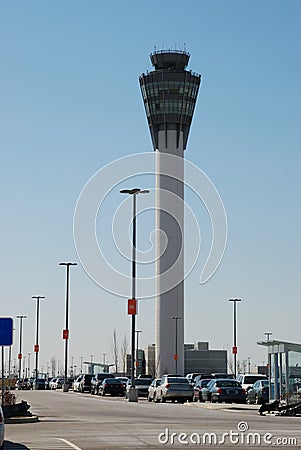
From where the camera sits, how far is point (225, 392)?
47500mm

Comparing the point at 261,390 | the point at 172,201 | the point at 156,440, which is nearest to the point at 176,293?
the point at 172,201

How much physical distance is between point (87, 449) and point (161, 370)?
335ft

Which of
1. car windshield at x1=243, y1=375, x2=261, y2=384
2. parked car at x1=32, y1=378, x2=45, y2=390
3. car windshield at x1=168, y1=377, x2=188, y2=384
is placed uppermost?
car windshield at x1=168, y1=377, x2=188, y2=384

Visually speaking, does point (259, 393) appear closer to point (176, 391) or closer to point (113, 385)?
point (176, 391)

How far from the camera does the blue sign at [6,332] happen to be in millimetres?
28594

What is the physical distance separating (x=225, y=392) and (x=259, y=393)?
258 centimetres

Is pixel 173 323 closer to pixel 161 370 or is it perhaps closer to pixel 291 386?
pixel 161 370

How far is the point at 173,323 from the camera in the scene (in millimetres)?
124500

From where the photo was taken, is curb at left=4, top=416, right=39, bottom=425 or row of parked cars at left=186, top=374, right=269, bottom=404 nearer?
curb at left=4, top=416, right=39, bottom=425

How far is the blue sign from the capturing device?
28.6 m

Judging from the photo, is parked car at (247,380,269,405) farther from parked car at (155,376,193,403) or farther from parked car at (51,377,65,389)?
parked car at (51,377,65,389)

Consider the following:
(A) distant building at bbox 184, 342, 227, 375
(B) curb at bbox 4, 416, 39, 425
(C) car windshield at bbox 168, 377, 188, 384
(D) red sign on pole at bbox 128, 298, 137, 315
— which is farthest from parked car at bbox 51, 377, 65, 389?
(B) curb at bbox 4, 416, 39, 425

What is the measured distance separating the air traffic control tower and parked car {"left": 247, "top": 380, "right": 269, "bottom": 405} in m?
72.8

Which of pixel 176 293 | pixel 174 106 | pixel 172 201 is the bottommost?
pixel 176 293
